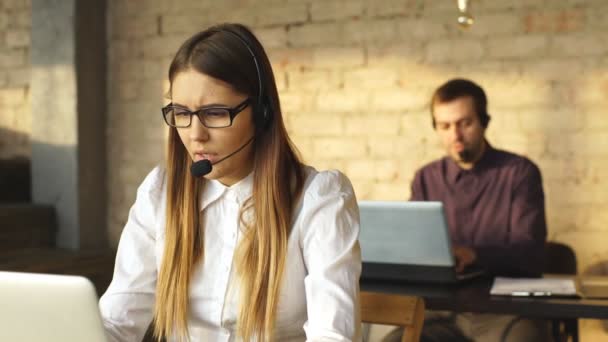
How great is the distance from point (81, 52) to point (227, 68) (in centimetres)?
316

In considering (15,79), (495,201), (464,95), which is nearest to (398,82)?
(464,95)

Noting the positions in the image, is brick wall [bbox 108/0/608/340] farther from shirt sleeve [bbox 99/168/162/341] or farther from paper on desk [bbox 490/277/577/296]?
shirt sleeve [bbox 99/168/162/341]

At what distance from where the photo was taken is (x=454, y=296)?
2168 mm

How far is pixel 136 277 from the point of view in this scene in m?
1.52

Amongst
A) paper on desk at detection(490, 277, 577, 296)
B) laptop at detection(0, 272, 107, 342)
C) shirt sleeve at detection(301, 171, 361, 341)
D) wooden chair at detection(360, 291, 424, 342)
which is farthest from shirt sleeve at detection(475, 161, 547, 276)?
laptop at detection(0, 272, 107, 342)

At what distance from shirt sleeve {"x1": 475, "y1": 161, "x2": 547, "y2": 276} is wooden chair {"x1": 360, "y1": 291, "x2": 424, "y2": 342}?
963mm

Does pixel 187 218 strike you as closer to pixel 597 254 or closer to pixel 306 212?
pixel 306 212

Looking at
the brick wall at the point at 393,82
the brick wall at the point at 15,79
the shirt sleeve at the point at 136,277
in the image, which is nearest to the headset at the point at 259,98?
the shirt sleeve at the point at 136,277

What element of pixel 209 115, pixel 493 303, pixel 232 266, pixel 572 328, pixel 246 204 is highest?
Answer: pixel 209 115

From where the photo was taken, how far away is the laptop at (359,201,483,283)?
7.53 ft

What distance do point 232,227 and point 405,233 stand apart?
91cm

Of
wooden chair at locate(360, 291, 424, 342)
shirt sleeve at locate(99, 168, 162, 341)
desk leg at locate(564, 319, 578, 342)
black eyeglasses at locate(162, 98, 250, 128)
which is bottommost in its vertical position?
desk leg at locate(564, 319, 578, 342)

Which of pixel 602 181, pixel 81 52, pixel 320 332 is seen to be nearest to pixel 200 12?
pixel 81 52

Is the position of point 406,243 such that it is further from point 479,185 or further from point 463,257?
point 479,185
